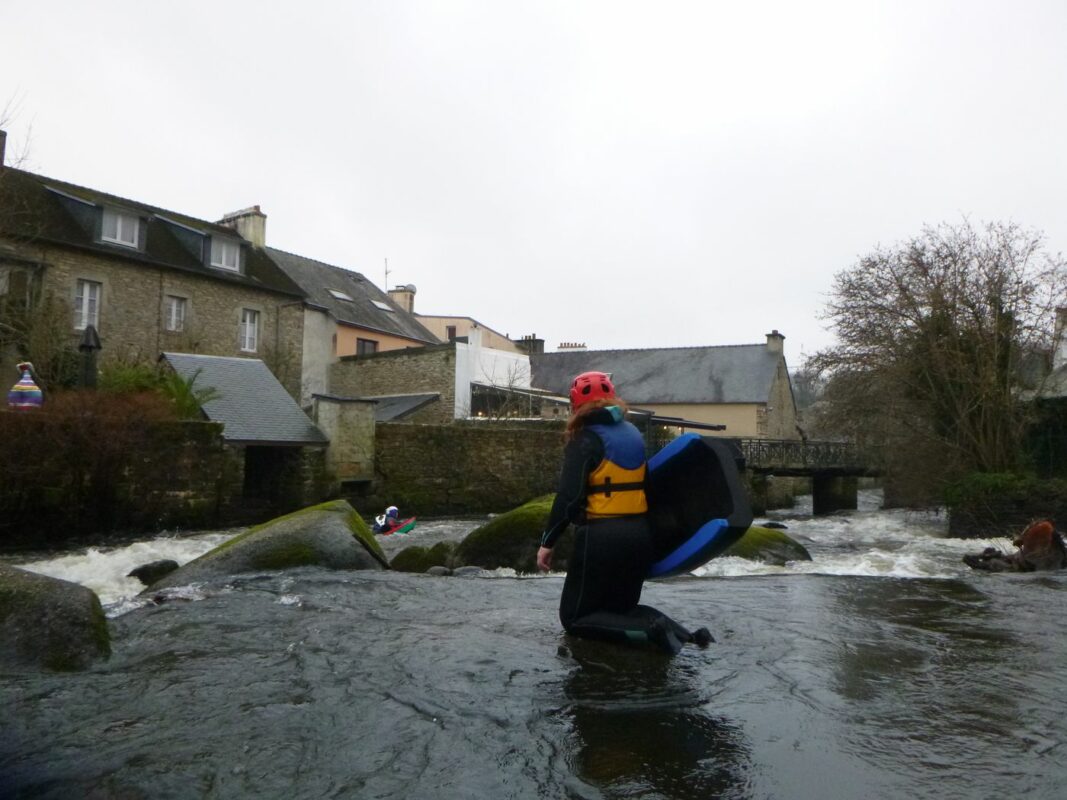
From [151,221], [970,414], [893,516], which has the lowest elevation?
[893,516]

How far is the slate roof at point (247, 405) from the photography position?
61.3 ft

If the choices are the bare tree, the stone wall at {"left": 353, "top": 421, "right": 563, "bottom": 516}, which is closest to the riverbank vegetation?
the bare tree

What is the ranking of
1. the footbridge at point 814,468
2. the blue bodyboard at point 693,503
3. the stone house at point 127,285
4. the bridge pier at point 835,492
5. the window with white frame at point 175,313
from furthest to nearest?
1. the bridge pier at point 835,492
2. the footbridge at point 814,468
3. the window with white frame at point 175,313
4. the stone house at point 127,285
5. the blue bodyboard at point 693,503

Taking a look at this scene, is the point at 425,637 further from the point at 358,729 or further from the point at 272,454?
the point at 272,454

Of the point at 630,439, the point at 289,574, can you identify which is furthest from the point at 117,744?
the point at 289,574

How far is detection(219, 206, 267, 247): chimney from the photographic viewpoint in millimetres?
35375

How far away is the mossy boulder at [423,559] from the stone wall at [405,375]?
1978 centimetres

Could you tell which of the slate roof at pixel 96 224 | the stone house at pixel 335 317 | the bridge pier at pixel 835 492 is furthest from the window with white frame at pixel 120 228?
the bridge pier at pixel 835 492

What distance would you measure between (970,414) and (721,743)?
21.2m

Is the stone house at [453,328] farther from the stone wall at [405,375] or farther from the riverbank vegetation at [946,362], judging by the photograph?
the riverbank vegetation at [946,362]

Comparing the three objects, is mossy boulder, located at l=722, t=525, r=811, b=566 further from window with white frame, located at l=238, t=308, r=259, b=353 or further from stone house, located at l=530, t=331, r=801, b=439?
stone house, located at l=530, t=331, r=801, b=439

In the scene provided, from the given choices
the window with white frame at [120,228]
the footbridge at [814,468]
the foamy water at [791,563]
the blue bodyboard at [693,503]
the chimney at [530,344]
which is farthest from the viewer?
the chimney at [530,344]

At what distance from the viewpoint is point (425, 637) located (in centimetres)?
556

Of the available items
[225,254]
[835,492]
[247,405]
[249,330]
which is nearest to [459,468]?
[247,405]
